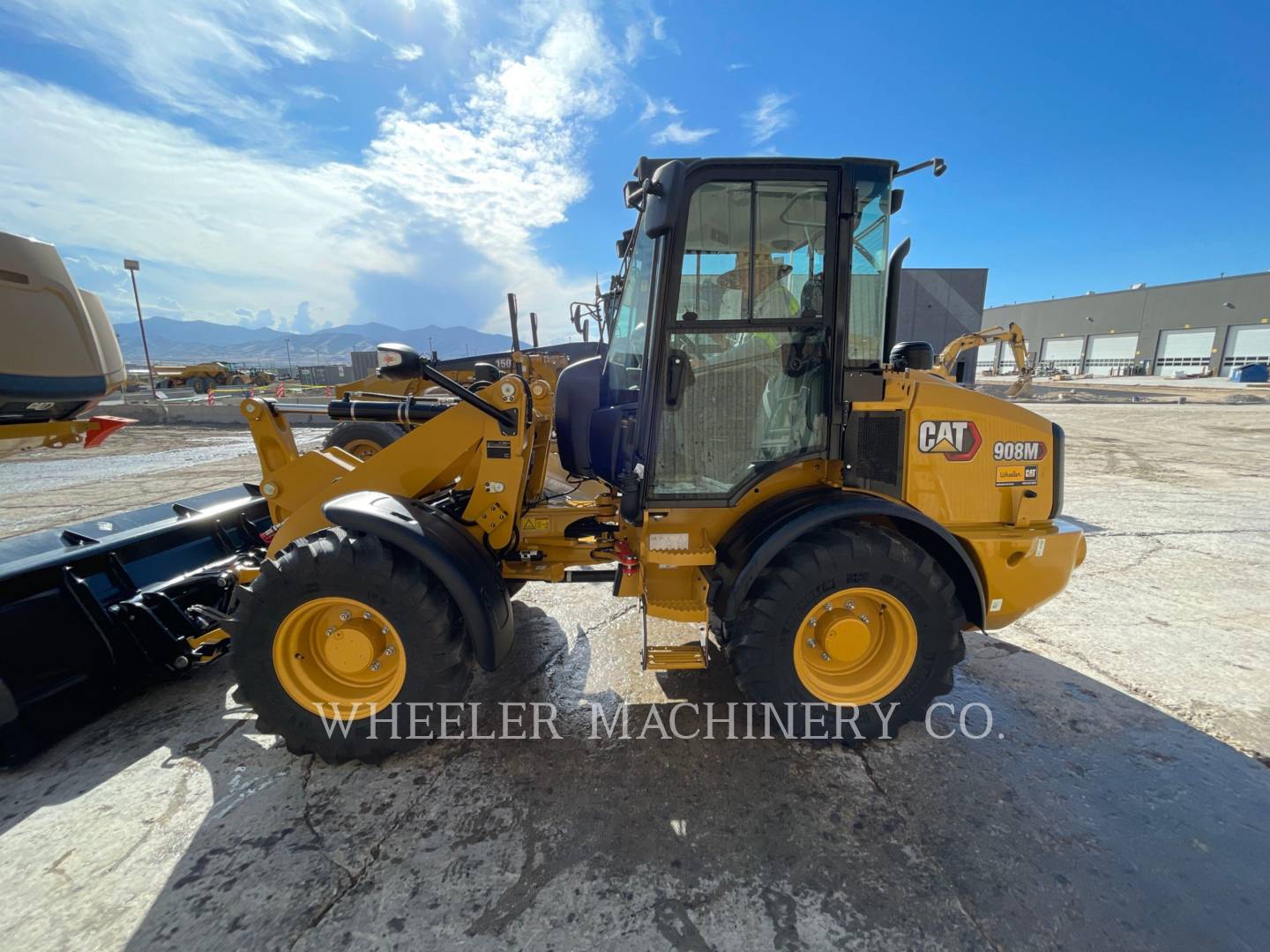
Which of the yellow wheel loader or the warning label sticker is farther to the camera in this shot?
the warning label sticker

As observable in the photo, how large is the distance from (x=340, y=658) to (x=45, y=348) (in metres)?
1.61

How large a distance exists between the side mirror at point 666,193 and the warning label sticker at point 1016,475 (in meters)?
1.96

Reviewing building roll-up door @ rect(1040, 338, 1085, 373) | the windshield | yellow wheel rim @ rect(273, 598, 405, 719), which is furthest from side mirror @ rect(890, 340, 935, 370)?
building roll-up door @ rect(1040, 338, 1085, 373)

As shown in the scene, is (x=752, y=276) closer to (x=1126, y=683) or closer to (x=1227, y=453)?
(x=1126, y=683)

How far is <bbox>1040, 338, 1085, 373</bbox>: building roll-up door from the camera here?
5609 cm

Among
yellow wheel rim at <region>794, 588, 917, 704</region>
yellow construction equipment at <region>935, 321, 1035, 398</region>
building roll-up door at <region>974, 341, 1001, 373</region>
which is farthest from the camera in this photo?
building roll-up door at <region>974, 341, 1001, 373</region>

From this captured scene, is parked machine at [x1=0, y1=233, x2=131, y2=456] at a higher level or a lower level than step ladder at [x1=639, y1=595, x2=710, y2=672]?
higher

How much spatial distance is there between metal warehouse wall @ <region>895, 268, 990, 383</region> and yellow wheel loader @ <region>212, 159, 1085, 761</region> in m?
23.9

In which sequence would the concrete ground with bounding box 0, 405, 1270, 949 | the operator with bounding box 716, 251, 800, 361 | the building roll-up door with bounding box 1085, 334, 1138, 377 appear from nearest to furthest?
the concrete ground with bounding box 0, 405, 1270, 949, the operator with bounding box 716, 251, 800, 361, the building roll-up door with bounding box 1085, 334, 1138, 377

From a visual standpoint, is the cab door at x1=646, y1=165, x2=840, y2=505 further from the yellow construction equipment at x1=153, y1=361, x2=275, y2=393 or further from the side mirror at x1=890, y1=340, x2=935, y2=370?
the yellow construction equipment at x1=153, y1=361, x2=275, y2=393

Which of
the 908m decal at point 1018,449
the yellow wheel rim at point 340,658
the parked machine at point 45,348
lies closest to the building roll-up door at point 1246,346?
the 908m decal at point 1018,449

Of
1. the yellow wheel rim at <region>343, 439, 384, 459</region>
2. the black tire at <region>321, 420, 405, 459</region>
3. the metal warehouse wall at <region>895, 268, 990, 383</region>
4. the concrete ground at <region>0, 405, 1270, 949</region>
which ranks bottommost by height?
the concrete ground at <region>0, 405, 1270, 949</region>

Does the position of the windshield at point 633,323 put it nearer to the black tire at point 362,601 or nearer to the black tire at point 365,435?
the black tire at point 362,601

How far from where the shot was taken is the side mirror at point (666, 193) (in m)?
2.22
